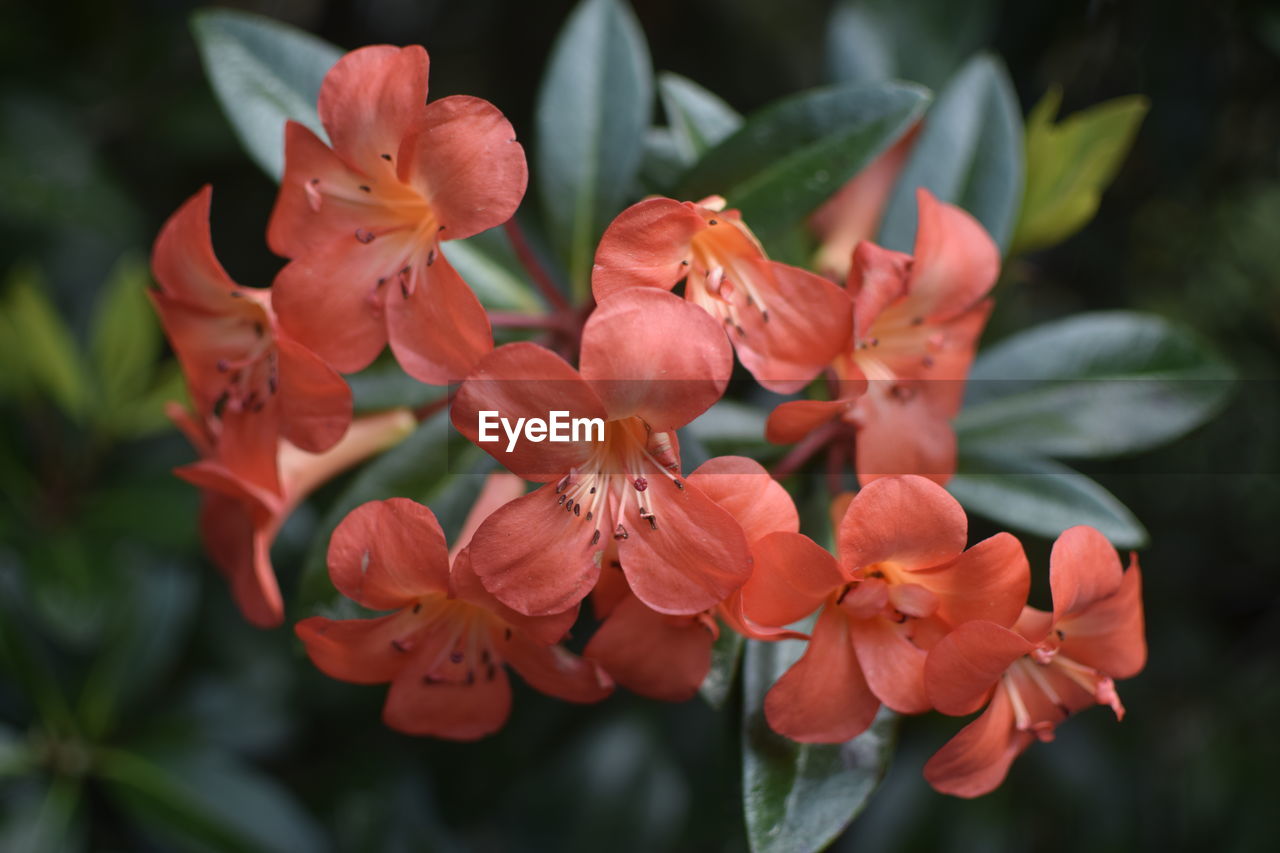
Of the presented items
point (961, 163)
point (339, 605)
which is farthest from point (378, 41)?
point (339, 605)

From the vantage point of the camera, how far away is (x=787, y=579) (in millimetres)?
756

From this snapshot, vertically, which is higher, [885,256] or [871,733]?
[885,256]

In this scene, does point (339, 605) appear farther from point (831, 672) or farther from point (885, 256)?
point (885, 256)

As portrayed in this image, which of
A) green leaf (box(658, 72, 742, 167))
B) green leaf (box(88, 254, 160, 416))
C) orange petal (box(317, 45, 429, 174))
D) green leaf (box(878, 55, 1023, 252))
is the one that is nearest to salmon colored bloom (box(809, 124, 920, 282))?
green leaf (box(878, 55, 1023, 252))

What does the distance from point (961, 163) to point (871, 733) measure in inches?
28.7

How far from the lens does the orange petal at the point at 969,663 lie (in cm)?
72

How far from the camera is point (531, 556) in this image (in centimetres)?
75

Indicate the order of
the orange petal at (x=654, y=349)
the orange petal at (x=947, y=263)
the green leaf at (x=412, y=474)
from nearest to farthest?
the orange petal at (x=654, y=349), the orange petal at (x=947, y=263), the green leaf at (x=412, y=474)

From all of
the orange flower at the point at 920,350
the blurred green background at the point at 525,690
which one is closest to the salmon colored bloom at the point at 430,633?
the orange flower at the point at 920,350

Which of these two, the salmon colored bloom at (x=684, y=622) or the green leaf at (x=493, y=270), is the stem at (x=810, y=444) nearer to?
the salmon colored bloom at (x=684, y=622)

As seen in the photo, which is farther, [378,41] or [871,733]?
[378,41]

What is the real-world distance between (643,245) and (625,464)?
0.18 meters

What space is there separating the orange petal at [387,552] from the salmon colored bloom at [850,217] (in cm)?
62

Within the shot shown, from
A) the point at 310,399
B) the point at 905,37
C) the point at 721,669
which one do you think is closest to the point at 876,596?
the point at 721,669
